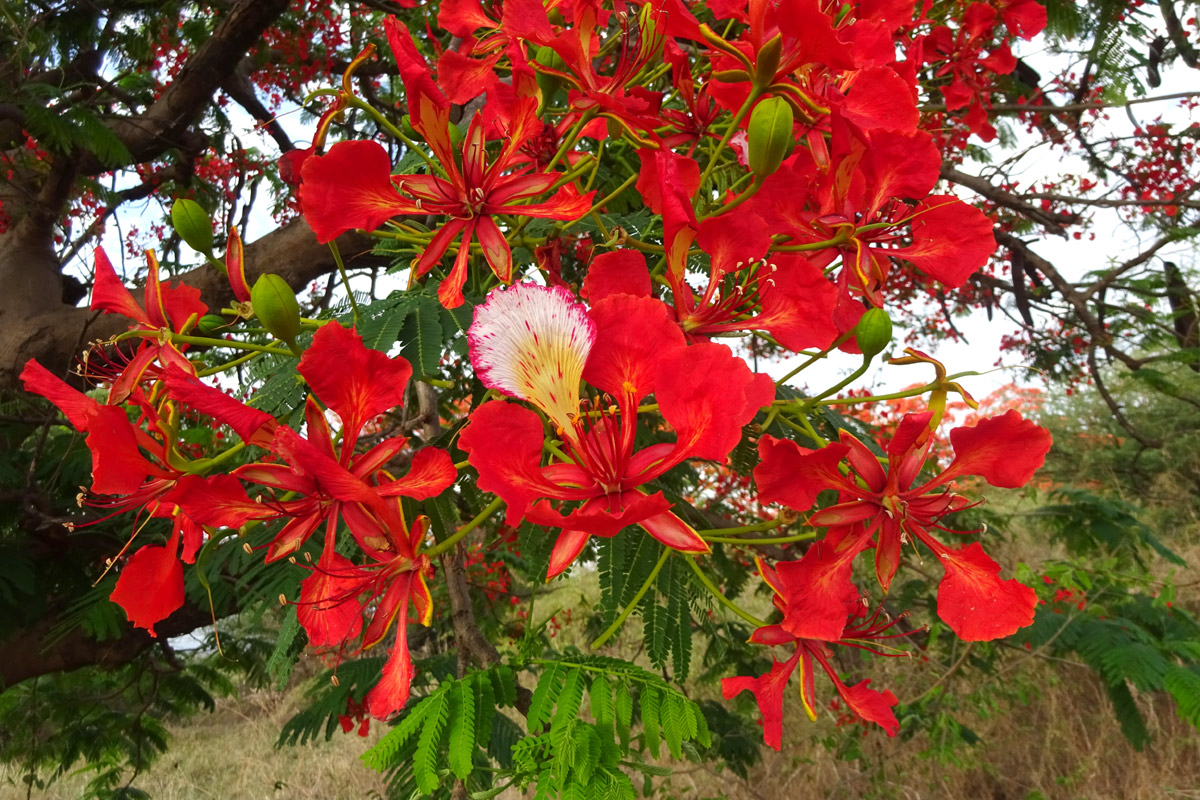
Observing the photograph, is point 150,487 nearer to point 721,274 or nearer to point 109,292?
point 109,292

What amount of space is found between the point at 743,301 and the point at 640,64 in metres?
0.35

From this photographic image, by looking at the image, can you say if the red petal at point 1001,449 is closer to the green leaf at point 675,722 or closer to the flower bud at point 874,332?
the flower bud at point 874,332

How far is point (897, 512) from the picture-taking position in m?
0.90

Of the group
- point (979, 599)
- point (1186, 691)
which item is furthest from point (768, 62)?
point (1186, 691)

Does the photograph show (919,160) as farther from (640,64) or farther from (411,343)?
(411,343)

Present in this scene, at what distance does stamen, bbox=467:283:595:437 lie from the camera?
73 cm

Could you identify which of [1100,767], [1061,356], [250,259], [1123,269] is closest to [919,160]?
[250,259]

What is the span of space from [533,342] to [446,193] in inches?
11.6

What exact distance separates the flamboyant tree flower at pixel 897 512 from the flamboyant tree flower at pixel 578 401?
0.13 metres

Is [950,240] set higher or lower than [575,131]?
lower

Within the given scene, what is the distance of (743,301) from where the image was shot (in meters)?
1.03

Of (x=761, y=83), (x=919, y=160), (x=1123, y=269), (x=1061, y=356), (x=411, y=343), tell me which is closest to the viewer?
(x=761, y=83)

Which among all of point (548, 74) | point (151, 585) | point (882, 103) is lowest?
point (151, 585)

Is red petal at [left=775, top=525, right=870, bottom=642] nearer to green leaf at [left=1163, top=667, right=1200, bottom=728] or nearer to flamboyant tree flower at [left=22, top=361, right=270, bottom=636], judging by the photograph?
flamboyant tree flower at [left=22, top=361, right=270, bottom=636]
